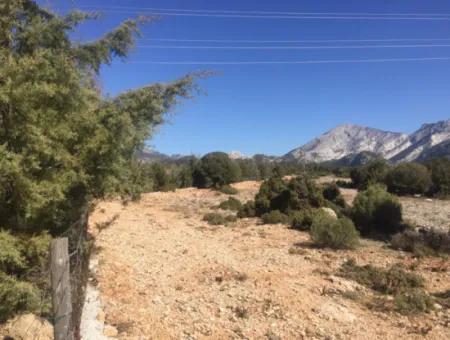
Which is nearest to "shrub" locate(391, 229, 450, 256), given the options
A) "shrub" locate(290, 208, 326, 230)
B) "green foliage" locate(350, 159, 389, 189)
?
"shrub" locate(290, 208, 326, 230)

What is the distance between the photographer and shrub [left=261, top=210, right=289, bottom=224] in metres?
15.4

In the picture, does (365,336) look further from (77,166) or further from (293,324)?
(77,166)

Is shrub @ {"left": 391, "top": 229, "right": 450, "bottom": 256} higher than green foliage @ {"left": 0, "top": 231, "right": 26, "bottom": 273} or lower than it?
lower

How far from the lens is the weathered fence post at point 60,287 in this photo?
3410 millimetres

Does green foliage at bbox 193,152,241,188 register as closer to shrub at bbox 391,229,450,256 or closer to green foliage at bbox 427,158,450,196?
green foliage at bbox 427,158,450,196

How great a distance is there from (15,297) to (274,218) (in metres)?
11.4

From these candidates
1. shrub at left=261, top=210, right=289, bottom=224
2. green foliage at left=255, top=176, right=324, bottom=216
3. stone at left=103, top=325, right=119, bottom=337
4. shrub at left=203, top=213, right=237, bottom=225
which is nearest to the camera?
stone at left=103, top=325, right=119, bottom=337

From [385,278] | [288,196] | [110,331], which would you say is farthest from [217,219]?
[110,331]

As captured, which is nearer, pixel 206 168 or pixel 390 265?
pixel 390 265

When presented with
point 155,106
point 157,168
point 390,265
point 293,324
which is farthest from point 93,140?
point 157,168

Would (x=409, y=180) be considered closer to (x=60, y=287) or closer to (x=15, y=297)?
(x=15, y=297)

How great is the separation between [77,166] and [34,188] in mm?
911

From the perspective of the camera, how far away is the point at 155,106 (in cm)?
761

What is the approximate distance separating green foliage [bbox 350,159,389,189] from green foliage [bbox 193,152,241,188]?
405 inches
